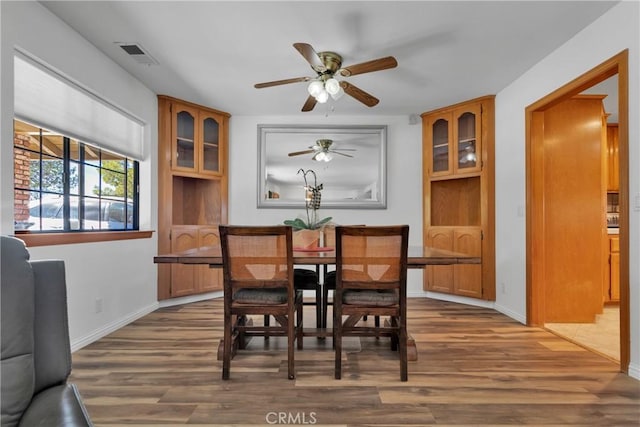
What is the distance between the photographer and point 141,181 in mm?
3555

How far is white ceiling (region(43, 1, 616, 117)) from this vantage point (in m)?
2.18

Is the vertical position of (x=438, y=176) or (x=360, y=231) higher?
(x=438, y=176)

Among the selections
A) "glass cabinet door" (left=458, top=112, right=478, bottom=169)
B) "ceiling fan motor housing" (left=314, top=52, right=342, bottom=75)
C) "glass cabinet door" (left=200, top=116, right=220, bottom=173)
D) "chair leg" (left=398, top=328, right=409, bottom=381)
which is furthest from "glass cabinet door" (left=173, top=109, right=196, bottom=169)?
"glass cabinet door" (left=458, top=112, right=478, bottom=169)

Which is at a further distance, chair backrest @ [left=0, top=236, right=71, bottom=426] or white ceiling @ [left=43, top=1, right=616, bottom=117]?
white ceiling @ [left=43, top=1, right=616, bottom=117]

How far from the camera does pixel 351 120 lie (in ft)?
14.3

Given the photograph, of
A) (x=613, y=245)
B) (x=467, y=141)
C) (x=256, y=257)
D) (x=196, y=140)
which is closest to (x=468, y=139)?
(x=467, y=141)

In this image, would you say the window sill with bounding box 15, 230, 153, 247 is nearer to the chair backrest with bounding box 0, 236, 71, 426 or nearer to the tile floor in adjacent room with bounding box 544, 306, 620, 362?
the chair backrest with bounding box 0, 236, 71, 426

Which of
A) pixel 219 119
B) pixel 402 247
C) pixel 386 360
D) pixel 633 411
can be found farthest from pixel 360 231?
pixel 219 119

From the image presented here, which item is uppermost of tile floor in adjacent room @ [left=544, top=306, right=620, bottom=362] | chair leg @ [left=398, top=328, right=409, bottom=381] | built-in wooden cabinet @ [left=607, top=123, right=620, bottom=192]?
built-in wooden cabinet @ [left=607, top=123, right=620, bottom=192]

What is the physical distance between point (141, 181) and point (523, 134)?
396 cm

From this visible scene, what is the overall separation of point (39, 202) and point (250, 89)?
83.0 inches

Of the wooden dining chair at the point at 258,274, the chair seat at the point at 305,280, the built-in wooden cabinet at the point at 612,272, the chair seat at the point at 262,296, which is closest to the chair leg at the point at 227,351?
the wooden dining chair at the point at 258,274

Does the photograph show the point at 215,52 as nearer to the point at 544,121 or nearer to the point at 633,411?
the point at 544,121

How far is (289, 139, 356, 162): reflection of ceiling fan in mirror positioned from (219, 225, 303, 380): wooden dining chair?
2.38m
